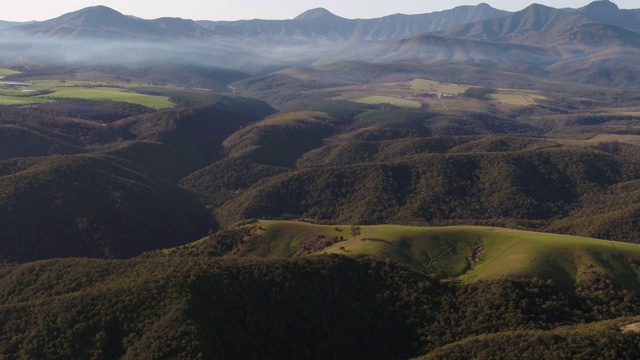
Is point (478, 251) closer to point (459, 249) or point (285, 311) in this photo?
point (459, 249)

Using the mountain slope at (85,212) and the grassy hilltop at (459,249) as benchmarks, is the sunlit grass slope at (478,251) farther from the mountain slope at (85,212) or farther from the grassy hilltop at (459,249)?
the mountain slope at (85,212)

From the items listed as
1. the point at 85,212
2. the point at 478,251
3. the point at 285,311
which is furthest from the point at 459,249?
the point at 85,212

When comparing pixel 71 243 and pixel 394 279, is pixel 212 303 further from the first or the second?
pixel 71 243

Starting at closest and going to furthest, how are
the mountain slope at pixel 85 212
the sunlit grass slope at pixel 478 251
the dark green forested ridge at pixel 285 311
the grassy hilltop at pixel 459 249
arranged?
the dark green forested ridge at pixel 285 311
the sunlit grass slope at pixel 478 251
the grassy hilltop at pixel 459 249
the mountain slope at pixel 85 212

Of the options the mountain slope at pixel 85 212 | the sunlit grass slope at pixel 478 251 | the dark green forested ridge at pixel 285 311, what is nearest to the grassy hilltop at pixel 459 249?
the sunlit grass slope at pixel 478 251

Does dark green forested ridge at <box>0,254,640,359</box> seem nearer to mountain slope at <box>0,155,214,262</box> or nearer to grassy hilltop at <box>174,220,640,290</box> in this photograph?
grassy hilltop at <box>174,220,640,290</box>

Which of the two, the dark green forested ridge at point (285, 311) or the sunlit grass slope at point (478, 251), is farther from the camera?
the sunlit grass slope at point (478, 251)

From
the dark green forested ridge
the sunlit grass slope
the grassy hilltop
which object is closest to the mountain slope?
the grassy hilltop

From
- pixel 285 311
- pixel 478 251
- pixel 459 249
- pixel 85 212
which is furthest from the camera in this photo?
pixel 85 212
